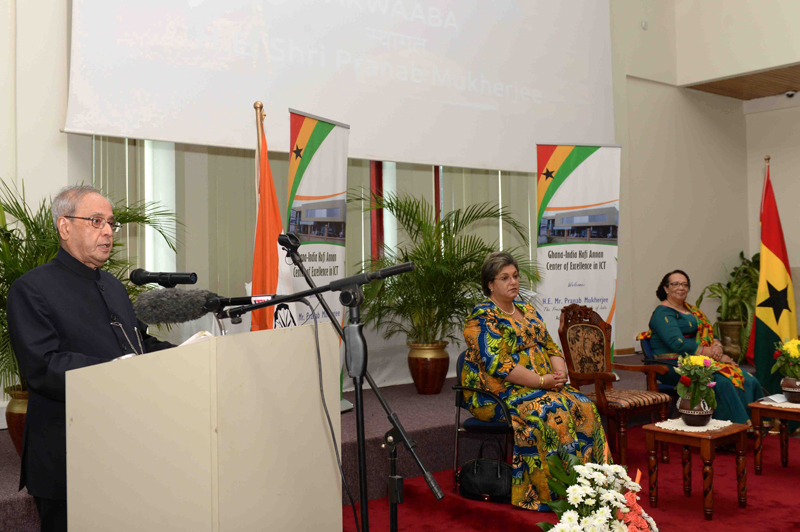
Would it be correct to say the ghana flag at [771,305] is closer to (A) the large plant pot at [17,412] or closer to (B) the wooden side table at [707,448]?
(B) the wooden side table at [707,448]

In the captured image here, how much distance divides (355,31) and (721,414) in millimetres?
3968

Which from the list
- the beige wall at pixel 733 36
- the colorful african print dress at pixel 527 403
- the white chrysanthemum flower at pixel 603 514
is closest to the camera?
the white chrysanthemum flower at pixel 603 514

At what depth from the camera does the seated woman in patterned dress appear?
12.3ft

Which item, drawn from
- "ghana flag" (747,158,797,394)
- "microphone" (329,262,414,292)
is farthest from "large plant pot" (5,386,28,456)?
"ghana flag" (747,158,797,394)

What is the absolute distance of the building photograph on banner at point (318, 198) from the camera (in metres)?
4.58

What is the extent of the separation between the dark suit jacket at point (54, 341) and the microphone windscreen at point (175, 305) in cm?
26

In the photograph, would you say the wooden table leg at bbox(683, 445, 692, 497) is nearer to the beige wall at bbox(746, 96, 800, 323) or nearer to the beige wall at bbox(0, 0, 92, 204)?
the beige wall at bbox(0, 0, 92, 204)

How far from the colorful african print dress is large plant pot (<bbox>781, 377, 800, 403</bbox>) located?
1402 mm

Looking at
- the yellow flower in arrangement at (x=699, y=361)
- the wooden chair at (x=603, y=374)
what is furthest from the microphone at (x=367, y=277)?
the wooden chair at (x=603, y=374)

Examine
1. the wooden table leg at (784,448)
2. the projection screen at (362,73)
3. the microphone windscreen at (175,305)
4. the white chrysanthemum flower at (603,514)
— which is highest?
the projection screen at (362,73)

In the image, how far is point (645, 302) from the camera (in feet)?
29.1

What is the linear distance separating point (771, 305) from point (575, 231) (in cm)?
190

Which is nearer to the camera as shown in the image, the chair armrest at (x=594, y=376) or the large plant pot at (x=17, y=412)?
the large plant pot at (x=17, y=412)

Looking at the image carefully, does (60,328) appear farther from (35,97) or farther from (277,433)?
(35,97)
